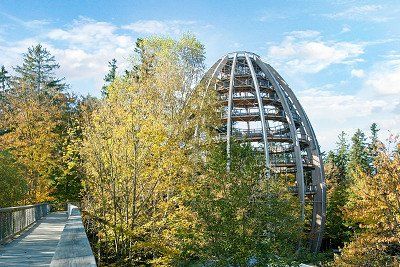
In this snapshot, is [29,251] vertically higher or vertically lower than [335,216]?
higher

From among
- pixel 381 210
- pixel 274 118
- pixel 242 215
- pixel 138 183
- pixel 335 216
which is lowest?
pixel 335 216

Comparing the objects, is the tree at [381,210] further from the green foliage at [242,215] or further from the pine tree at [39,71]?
the pine tree at [39,71]

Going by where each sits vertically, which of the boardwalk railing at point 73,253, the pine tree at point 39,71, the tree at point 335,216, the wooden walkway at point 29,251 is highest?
the pine tree at point 39,71

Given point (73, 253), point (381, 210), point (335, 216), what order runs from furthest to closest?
1. point (335, 216)
2. point (381, 210)
3. point (73, 253)

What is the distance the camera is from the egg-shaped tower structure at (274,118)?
3678cm

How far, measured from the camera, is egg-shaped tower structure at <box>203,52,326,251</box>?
3678 centimetres

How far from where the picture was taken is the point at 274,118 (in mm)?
38062

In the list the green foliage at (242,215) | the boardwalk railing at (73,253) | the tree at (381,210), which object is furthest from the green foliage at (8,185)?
the boardwalk railing at (73,253)

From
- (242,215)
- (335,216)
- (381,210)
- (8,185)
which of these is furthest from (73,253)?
(335,216)

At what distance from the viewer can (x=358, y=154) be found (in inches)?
2232

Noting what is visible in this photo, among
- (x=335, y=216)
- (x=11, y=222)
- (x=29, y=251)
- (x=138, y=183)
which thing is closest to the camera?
(x=29, y=251)

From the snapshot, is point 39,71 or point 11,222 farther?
point 39,71

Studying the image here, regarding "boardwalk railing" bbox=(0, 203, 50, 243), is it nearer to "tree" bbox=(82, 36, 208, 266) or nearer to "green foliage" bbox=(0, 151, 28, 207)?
"tree" bbox=(82, 36, 208, 266)

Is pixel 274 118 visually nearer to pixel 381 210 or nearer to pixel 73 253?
pixel 381 210
